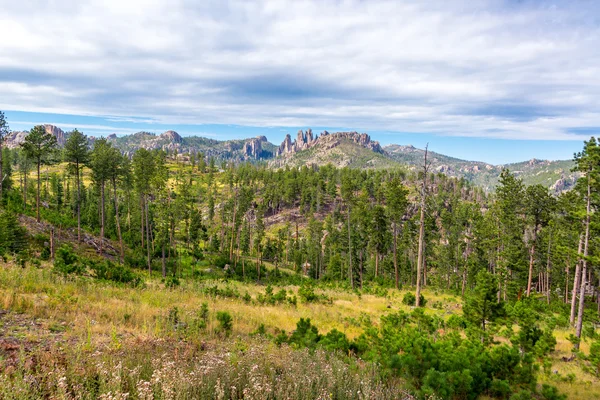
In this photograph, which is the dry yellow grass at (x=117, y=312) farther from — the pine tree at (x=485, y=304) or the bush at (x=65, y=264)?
the pine tree at (x=485, y=304)

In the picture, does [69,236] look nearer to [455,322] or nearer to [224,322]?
[224,322]

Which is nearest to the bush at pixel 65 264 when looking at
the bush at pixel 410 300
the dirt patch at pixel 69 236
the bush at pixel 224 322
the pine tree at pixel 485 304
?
the bush at pixel 224 322

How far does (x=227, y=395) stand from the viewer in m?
4.55

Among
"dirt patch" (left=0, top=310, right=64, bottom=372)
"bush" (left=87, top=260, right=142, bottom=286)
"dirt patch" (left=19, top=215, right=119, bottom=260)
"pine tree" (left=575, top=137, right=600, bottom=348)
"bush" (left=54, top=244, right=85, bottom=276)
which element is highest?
"pine tree" (left=575, top=137, right=600, bottom=348)

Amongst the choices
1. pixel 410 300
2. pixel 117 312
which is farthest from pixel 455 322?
pixel 117 312

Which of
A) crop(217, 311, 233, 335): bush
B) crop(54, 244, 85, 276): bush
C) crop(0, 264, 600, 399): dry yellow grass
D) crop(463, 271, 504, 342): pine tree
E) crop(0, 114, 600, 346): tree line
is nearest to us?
crop(0, 264, 600, 399): dry yellow grass

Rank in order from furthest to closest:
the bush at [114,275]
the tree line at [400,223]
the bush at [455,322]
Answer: the tree line at [400,223] < the bush at [455,322] < the bush at [114,275]

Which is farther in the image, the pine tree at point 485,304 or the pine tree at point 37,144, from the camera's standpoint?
the pine tree at point 37,144

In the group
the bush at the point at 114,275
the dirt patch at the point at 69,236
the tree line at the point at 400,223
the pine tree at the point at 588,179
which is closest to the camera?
the bush at the point at 114,275

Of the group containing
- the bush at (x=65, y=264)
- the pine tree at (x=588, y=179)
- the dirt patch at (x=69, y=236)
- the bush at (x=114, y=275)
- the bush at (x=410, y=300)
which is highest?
the pine tree at (x=588, y=179)

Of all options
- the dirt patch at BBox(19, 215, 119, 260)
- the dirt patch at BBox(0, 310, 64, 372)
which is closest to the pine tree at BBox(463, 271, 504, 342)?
the dirt patch at BBox(0, 310, 64, 372)

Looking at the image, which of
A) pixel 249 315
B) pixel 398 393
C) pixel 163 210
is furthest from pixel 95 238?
pixel 398 393

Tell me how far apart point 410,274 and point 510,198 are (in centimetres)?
2505

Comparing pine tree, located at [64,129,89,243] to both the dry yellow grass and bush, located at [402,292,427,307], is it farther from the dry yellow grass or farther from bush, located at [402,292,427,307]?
bush, located at [402,292,427,307]
